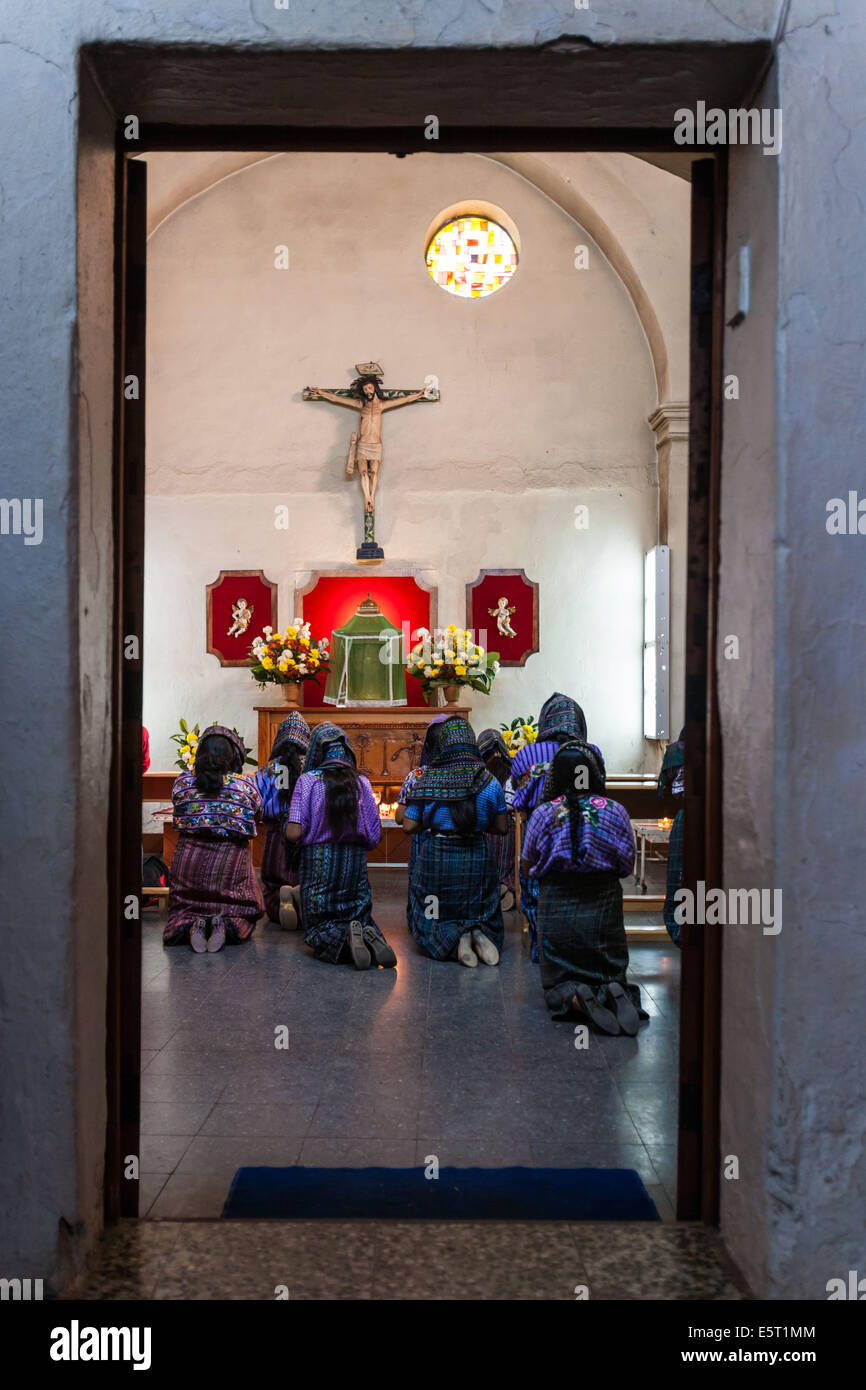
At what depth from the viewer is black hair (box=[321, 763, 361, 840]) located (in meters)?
6.03

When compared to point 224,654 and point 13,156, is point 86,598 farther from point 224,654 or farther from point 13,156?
point 224,654

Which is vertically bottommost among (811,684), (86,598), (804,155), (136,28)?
(811,684)

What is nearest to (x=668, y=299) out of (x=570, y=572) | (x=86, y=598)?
(x=570, y=572)

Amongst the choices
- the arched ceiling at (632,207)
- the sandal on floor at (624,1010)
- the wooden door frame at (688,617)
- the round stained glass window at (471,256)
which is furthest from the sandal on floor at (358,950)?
the round stained glass window at (471,256)

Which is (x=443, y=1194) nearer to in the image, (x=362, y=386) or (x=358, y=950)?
(x=358, y=950)

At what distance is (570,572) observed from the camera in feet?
35.6

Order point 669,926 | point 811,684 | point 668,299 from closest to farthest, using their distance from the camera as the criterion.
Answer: point 811,684 < point 669,926 < point 668,299

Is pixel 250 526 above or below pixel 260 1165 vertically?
above

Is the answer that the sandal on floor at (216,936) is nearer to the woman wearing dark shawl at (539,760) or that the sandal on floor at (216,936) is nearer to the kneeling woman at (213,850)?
the kneeling woman at (213,850)

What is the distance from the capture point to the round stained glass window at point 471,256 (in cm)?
1108

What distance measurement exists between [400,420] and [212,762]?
18.9ft

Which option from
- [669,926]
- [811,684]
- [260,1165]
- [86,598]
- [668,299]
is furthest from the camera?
[668,299]

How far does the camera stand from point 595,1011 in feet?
15.7

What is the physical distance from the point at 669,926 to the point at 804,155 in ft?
14.1
